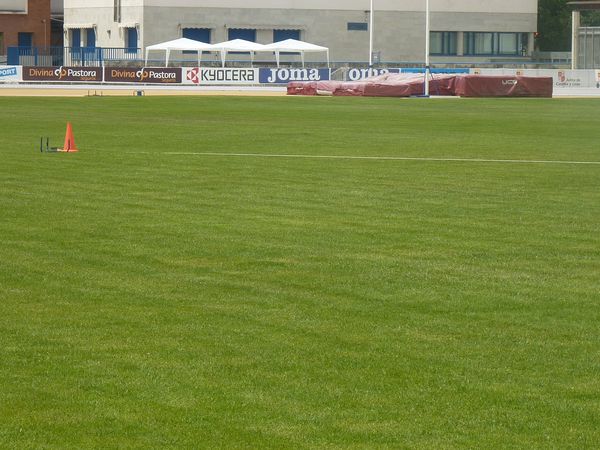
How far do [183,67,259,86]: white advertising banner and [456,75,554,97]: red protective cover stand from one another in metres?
18.7

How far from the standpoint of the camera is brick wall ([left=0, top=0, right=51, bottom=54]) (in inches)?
4872

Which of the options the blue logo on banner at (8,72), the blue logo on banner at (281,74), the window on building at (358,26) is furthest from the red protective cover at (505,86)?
the window on building at (358,26)

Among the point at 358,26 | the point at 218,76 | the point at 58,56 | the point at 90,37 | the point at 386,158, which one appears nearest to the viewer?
the point at 386,158

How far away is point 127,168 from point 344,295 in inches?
561

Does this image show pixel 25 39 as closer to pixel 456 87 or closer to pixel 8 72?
pixel 8 72

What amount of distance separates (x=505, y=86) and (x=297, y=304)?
6493cm

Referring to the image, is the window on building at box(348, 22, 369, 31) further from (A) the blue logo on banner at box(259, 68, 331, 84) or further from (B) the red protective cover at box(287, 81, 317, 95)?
(B) the red protective cover at box(287, 81, 317, 95)

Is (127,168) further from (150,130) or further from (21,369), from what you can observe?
(21,369)

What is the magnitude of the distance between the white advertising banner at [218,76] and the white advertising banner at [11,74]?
1096cm

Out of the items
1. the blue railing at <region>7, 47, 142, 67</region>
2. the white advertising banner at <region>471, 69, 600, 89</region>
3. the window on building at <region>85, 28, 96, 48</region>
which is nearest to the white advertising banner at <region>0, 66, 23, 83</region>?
the blue railing at <region>7, 47, 142, 67</region>

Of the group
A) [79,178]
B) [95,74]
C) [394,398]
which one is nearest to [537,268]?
[394,398]

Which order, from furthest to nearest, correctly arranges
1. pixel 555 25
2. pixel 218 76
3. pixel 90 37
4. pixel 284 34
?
pixel 555 25, pixel 90 37, pixel 284 34, pixel 218 76

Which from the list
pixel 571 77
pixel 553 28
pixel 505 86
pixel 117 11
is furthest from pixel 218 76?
pixel 553 28

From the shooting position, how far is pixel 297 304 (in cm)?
1324
